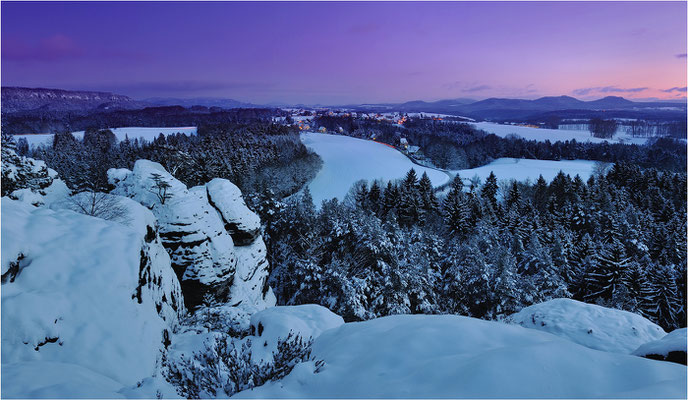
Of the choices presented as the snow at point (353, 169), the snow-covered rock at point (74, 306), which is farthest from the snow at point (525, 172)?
the snow-covered rock at point (74, 306)

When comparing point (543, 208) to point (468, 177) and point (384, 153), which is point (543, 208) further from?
point (384, 153)

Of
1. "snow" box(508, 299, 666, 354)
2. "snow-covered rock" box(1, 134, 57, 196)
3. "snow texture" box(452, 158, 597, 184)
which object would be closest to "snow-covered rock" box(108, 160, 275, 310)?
"snow-covered rock" box(1, 134, 57, 196)

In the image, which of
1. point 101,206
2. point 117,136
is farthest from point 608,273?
point 117,136

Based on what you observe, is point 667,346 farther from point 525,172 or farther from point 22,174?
point 525,172

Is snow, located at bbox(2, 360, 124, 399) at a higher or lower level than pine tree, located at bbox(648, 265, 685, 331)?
higher

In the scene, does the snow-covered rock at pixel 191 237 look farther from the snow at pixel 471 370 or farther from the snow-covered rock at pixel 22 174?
the snow at pixel 471 370

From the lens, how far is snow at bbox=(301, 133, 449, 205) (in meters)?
63.5

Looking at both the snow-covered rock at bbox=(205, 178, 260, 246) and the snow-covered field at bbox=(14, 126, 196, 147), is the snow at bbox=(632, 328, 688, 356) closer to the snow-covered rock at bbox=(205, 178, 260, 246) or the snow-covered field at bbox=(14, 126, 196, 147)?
the snow-covered rock at bbox=(205, 178, 260, 246)

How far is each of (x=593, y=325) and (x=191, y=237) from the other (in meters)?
19.5

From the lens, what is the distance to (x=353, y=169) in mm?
77000

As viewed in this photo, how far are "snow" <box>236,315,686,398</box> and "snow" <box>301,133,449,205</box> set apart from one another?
156ft

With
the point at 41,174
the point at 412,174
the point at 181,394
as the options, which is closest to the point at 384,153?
the point at 412,174

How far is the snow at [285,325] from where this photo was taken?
975cm

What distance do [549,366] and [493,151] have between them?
4519 inches
